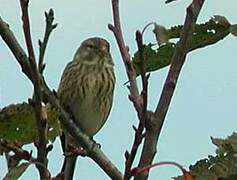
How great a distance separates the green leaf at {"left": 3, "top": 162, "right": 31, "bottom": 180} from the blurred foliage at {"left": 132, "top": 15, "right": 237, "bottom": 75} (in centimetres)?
43

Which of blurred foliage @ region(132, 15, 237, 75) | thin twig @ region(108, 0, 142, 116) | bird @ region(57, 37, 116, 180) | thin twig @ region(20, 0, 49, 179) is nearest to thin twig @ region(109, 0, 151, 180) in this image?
thin twig @ region(108, 0, 142, 116)

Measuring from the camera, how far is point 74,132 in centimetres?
292

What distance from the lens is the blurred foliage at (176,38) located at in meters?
1.95

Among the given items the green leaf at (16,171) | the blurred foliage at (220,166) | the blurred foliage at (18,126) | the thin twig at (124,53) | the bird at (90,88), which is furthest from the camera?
the bird at (90,88)

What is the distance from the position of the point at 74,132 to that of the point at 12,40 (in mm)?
959

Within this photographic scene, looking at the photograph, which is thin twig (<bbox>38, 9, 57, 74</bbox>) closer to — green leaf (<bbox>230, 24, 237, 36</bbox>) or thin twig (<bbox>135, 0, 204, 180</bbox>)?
thin twig (<bbox>135, 0, 204, 180</bbox>)

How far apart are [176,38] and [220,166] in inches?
18.4

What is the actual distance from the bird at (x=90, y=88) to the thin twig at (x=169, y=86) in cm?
308

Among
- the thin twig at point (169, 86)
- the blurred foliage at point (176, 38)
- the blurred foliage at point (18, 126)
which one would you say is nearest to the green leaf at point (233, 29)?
the blurred foliage at point (176, 38)

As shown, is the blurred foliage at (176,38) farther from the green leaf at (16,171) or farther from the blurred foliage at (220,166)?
the green leaf at (16,171)

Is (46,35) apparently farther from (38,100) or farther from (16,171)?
(16,171)

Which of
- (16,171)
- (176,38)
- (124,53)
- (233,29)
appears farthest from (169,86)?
(16,171)

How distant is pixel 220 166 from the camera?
1703mm

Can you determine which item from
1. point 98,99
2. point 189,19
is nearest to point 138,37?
point 189,19
